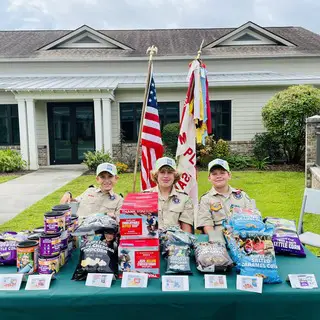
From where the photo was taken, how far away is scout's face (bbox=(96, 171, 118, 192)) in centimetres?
343

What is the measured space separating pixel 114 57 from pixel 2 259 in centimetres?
1622

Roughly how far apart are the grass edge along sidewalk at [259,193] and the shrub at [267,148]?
1.82 meters

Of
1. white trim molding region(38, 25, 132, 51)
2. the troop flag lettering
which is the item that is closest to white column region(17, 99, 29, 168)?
white trim molding region(38, 25, 132, 51)

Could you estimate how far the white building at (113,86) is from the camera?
508 inches

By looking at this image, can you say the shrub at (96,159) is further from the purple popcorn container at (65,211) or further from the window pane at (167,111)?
the purple popcorn container at (65,211)

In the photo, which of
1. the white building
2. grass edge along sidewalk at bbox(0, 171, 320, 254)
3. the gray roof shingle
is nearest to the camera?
grass edge along sidewalk at bbox(0, 171, 320, 254)

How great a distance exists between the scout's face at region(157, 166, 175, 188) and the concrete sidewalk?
4263mm

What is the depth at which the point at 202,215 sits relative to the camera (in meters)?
3.09

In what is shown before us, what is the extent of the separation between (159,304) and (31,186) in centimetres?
857

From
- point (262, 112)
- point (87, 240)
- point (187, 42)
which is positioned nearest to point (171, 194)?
point (87, 240)

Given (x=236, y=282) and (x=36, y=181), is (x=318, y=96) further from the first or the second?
(x=236, y=282)

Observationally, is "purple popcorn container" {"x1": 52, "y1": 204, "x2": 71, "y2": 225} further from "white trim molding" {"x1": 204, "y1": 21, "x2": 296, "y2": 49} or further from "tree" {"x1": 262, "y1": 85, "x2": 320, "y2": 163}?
"white trim molding" {"x1": 204, "y1": 21, "x2": 296, "y2": 49}

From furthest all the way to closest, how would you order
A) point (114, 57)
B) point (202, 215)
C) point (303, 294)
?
point (114, 57) → point (202, 215) → point (303, 294)

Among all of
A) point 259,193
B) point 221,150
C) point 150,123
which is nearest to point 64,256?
point 150,123
